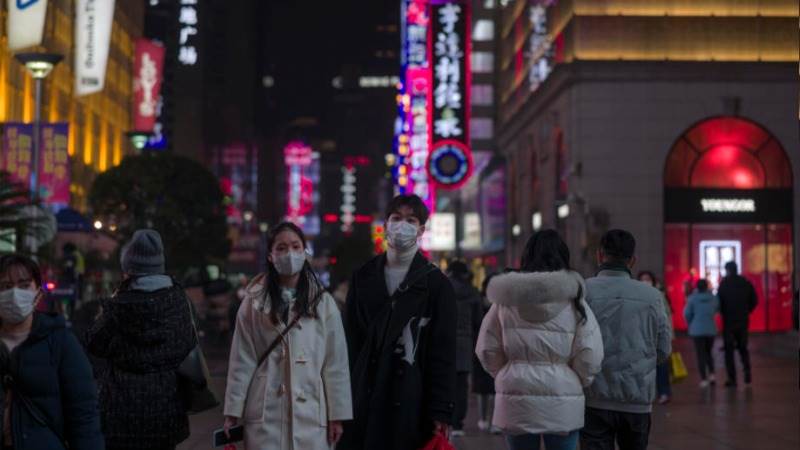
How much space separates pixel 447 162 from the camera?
52.8m

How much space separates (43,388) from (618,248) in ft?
13.0

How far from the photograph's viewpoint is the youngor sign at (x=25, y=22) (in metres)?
29.8

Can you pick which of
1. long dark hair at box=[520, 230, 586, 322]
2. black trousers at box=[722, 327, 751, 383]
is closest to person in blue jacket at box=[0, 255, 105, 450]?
long dark hair at box=[520, 230, 586, 322]

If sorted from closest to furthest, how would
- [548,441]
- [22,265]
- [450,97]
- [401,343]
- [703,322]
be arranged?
[22,265]
[401,343]
[548,441]
[703,322]
[450,97]

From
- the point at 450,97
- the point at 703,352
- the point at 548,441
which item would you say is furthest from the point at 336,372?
the point at 450,97

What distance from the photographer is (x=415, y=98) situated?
64.0 meters

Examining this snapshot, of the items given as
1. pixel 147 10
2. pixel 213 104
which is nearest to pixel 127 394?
pixel 147 10

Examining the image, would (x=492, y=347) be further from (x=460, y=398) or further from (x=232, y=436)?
(x=460, y=398)

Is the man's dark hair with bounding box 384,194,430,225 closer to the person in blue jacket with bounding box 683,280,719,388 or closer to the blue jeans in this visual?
the blue jeans

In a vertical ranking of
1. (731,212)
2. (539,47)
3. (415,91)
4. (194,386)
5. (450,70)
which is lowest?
(194,386)

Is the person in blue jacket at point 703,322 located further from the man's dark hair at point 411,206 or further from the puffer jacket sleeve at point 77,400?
the puffer jacket sleeve at point 77,400

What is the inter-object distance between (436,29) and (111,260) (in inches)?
789

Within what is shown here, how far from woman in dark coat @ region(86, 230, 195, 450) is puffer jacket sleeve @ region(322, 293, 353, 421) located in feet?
2.36

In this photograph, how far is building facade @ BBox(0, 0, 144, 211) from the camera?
48.0m
